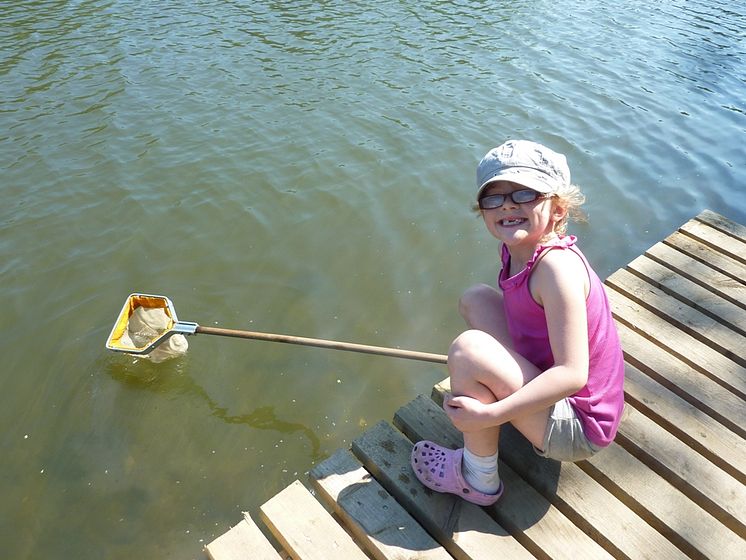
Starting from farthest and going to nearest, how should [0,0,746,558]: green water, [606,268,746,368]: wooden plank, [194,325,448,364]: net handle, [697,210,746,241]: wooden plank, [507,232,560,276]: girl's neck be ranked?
[697,210,746,241]: wooden plank, [0,0,746,558]: green water, [606,268,746,368]: wooden plank, [194,325,448,364]: net handle, [507,232,560,276]: girl's neck

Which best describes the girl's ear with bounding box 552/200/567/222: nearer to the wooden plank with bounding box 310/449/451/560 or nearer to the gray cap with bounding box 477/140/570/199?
the gray cap with bounding box 477/140/570/199

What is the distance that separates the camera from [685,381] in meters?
3.02

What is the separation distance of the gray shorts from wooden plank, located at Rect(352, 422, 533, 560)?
0.42 meters

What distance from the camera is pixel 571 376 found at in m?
2.02

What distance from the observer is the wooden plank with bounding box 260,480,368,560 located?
90.6 inches

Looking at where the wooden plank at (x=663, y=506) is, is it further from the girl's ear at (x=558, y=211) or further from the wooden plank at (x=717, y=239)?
the wooden plank at (x=717, y=239)

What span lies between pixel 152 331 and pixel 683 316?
10.9 ft

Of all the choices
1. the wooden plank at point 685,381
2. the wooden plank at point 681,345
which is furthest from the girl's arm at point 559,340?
the wooden plank at point 681,345

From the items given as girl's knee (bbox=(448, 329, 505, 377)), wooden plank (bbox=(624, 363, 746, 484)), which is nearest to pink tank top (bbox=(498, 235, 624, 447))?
girl's knee (bbox=(448, 329, 505, 377))

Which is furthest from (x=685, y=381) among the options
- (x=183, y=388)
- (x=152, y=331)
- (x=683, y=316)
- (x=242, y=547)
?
(x=152, y=331)

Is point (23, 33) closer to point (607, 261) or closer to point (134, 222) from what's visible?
point (134, 222)

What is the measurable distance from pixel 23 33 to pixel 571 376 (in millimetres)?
9215

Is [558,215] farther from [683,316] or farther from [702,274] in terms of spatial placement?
[702,274]

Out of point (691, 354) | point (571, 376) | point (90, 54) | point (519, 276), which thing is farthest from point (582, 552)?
point (90, 54)
